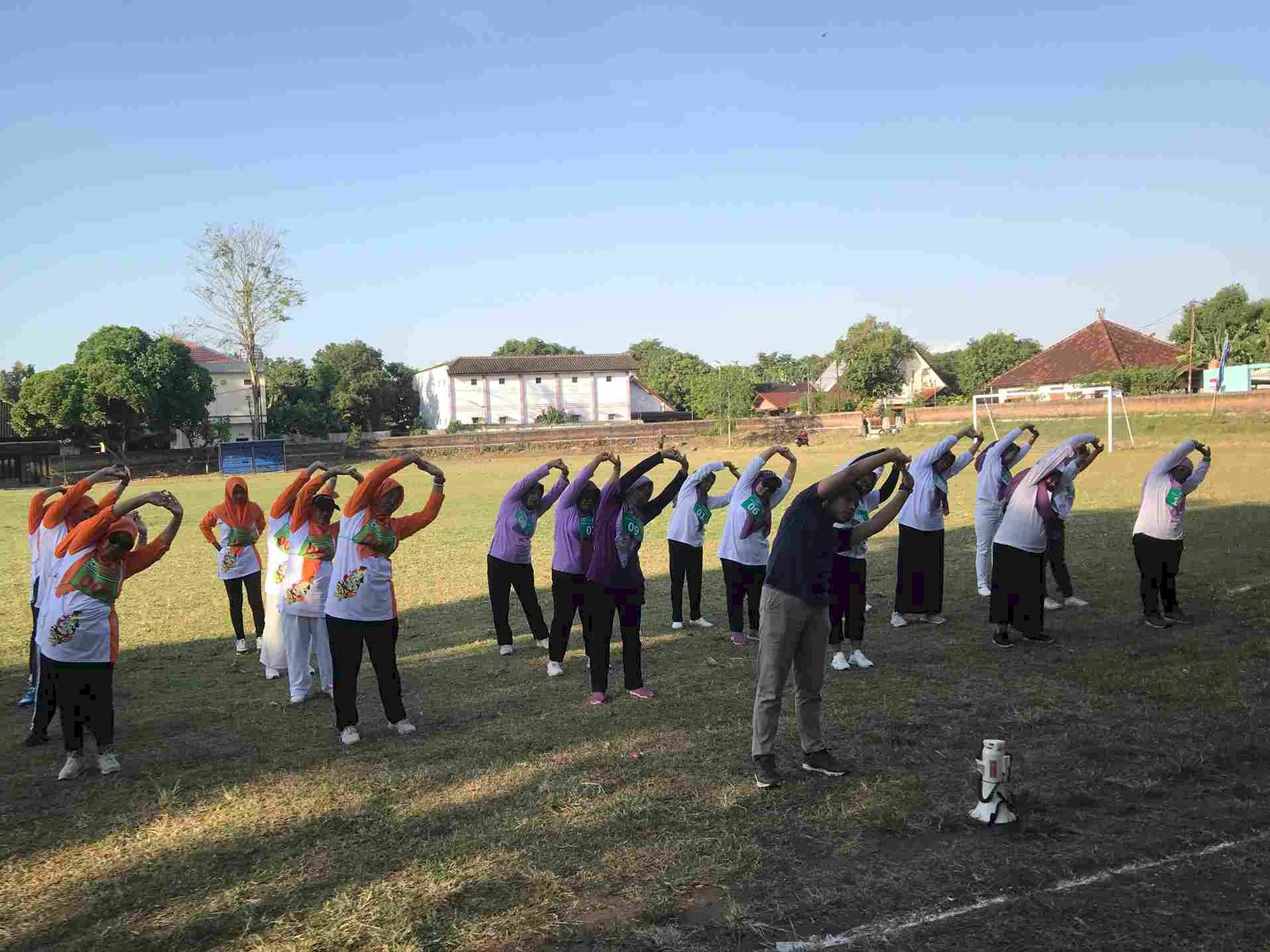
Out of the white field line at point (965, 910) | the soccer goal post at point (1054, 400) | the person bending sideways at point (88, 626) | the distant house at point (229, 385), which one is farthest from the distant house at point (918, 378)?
the white field line at point (965, 910)

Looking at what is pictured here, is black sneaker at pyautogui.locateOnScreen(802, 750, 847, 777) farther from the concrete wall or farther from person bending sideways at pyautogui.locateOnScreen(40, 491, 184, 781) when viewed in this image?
the concrete wall

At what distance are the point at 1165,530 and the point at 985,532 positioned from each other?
2.16 m

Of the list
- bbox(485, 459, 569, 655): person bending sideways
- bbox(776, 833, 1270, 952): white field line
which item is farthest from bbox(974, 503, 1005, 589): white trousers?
bbox(776, 833, 1270, 952): white field line

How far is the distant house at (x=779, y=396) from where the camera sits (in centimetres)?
8506

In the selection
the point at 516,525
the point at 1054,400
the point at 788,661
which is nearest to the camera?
the point at 788,661

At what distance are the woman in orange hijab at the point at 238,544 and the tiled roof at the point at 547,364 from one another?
231 ft

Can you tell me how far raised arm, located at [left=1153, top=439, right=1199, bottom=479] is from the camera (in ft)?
31.0

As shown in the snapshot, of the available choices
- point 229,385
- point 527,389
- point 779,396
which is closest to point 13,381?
point 229,385

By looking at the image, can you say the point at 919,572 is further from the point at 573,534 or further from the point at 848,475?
the point at 848,475

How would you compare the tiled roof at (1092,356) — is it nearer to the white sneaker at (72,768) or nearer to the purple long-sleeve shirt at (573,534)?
the purple long-sleeve shirt at (573,534)

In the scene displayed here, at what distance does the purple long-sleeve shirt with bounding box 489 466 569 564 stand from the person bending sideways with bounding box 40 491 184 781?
3606mm

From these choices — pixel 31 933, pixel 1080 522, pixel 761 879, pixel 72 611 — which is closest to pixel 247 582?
pixel 72 611

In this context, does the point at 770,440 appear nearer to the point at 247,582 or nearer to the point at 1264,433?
the point at 1264,433

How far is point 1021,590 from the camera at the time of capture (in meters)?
9.16
